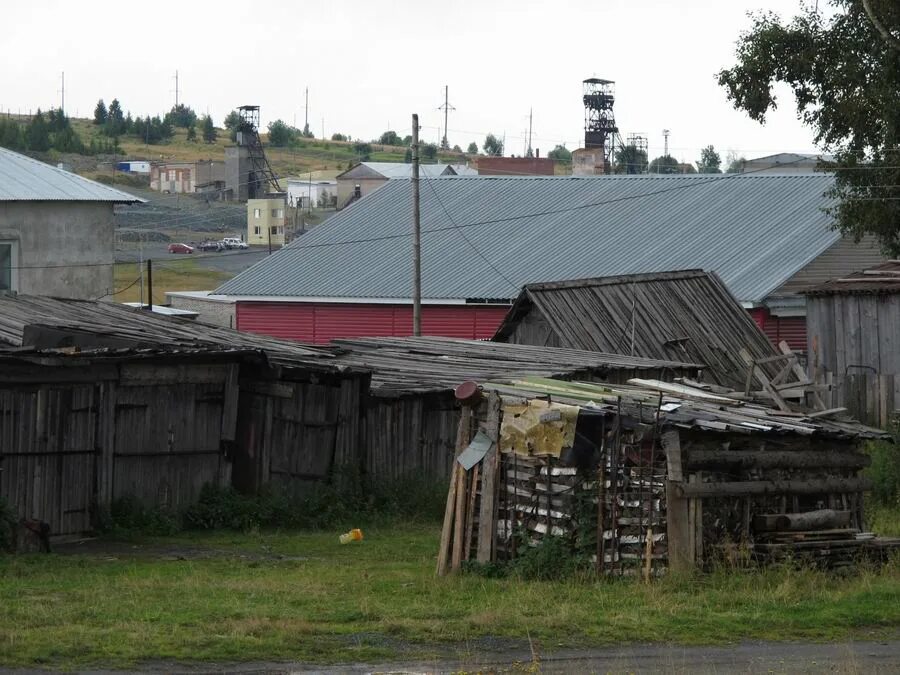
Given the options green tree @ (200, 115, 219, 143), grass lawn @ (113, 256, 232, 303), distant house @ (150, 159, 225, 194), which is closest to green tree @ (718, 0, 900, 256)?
grass lawn @ (113, 256, 232, 303)

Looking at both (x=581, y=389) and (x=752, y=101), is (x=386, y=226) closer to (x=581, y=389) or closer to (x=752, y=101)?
(x=752, y=101)

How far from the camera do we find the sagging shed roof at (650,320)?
2703 cm

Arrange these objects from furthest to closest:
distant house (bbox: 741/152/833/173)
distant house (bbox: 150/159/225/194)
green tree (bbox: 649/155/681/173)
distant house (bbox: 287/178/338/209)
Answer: distant house (bbox: 150/159/225/194) < distant house (bbox: 287/178/338/209) < green tree (bbox: 649/155/681/173) < distant house (bbox: 741/152/833/173)

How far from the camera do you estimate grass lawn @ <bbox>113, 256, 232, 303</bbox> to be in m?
74.2

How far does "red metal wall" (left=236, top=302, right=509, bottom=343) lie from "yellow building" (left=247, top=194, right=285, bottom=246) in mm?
48851

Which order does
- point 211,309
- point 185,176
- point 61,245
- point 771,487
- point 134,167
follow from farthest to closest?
point 134,167 → point 185,176 → point 211,309 → point 61,245 → point 771,487

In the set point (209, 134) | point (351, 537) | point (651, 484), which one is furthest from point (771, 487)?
point (209, 134)

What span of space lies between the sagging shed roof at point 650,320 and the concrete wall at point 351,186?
3020 inches

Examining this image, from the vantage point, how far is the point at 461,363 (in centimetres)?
2255

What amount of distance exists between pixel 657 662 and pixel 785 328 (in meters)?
25.4

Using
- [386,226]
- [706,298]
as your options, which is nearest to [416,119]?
[706,298]

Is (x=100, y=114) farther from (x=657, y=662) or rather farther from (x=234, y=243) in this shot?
(x=657, y=662)

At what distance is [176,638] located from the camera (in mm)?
10406

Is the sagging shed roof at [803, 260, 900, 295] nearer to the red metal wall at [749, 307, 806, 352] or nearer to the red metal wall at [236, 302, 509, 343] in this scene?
the red metal wall at [749, 307, 806, 352]
